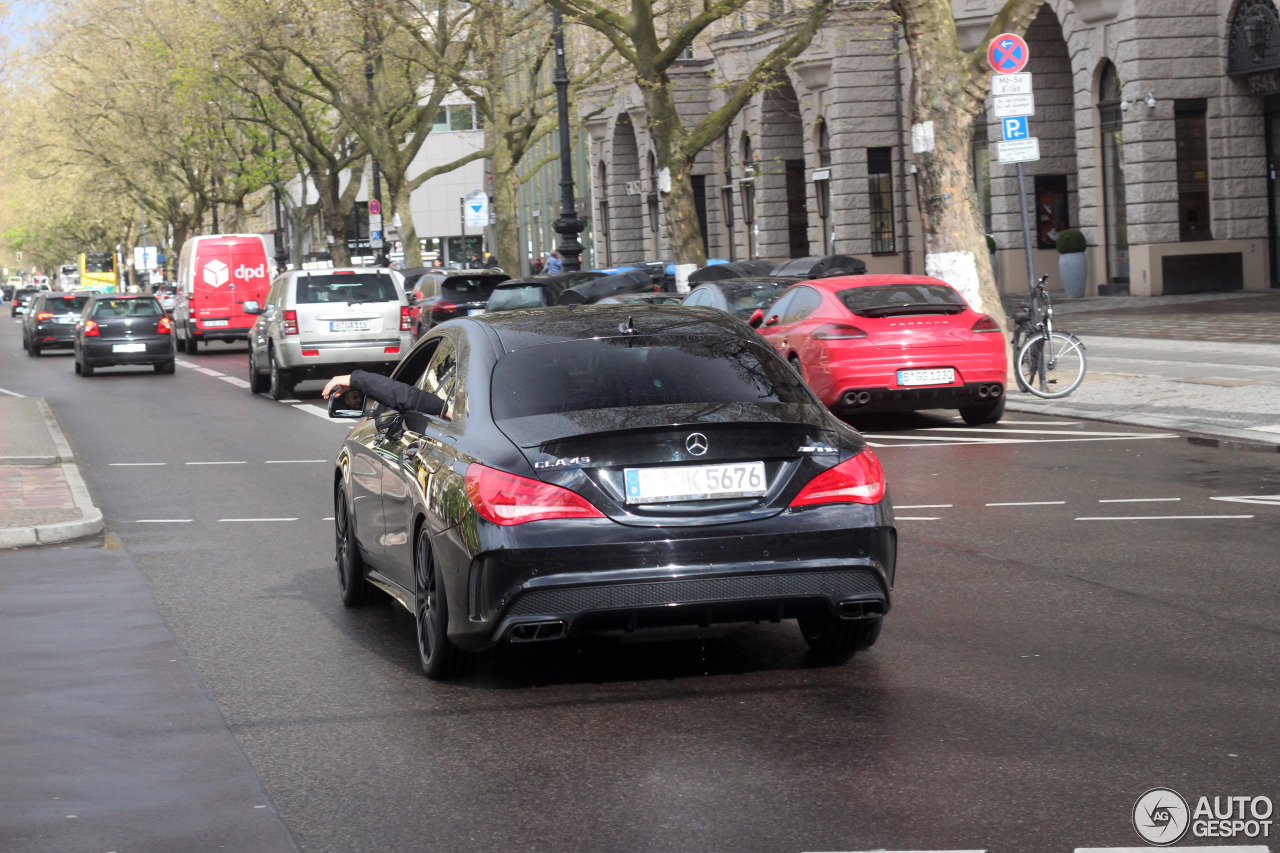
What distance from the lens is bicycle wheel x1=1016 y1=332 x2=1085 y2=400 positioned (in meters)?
18.5

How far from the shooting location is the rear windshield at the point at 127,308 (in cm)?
3353

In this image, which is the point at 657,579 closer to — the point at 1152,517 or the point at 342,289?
the point at 1152,517

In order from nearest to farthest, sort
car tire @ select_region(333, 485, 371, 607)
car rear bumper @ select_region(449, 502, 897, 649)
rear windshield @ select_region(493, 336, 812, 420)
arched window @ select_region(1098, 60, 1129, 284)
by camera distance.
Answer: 1. car rear bumper @ select_region(449, 502, 897, 649)
2. rear windshield @ select_region(493, 336, 812, 420)
3. car tire @ select_region(333, 485, 371, 607)
4. arched window @ select_region(1098, 60, 1129, 284)

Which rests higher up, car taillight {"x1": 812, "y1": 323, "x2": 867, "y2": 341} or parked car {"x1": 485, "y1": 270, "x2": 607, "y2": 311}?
parked car {"x1": 485, "y1": 270, "x2": 607, "y2": 311}

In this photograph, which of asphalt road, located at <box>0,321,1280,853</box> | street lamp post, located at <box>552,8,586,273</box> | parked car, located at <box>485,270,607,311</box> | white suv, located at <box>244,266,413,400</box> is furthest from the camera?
street lamp post, located at <box>552,8,586,273</box>

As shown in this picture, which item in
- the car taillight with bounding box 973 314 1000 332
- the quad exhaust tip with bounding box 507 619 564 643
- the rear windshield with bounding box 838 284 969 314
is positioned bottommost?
the quad exhaust tip with bounding box 507 619 564 643

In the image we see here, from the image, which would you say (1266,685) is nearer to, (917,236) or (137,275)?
(917,236)

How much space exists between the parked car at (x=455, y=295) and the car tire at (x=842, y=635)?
25937 millimetres

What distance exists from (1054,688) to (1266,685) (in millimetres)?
712

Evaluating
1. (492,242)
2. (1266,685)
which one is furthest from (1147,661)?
(492,242)

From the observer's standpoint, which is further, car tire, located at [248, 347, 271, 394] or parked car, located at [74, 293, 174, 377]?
parked car, located at [74, 293, 174, 377]

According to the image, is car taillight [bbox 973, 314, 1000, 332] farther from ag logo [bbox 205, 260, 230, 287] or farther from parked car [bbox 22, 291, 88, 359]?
parked car [bbox 22, 291, 88, 359]

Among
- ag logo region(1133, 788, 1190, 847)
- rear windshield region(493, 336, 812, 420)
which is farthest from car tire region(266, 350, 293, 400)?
ag logo region(1133, 788, 1190, 847)

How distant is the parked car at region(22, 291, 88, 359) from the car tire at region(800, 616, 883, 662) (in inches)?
1579
